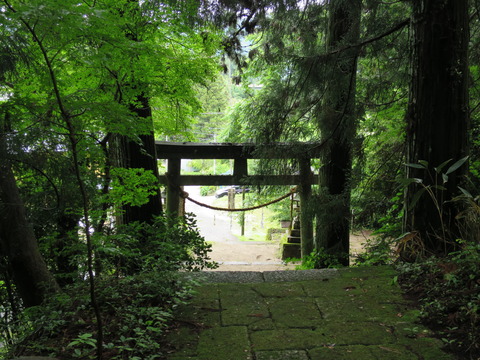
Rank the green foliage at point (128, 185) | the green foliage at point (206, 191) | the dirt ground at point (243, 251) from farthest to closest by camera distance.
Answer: the green foliage at point (206, 191)
the dirt ground at point (243, 251)
the green foliage at point (128, 185)

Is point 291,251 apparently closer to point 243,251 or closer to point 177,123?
point 243,251

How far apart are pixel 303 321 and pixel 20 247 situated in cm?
243

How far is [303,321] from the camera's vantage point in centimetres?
262

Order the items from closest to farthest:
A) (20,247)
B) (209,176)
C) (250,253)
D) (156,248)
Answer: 1. (20,247)
2. (156,248)
3. (209,176)
4. (250,253)

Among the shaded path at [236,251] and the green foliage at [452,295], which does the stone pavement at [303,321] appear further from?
the shaded path at [236,251]

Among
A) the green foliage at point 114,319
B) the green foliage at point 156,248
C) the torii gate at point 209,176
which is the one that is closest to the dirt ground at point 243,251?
the torii gate at point 209,176

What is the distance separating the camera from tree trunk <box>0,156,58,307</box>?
130 inches

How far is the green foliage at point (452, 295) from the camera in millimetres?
2154

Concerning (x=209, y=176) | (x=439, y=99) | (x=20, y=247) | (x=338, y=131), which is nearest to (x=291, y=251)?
(x=209, y=176)

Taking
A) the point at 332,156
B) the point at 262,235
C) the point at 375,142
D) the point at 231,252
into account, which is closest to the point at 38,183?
the point at 332,156

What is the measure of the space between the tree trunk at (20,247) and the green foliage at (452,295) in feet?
9.42

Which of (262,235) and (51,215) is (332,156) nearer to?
(51,215)

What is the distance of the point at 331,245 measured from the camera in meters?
5.67

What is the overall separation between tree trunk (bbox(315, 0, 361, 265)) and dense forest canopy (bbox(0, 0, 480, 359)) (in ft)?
0.07
